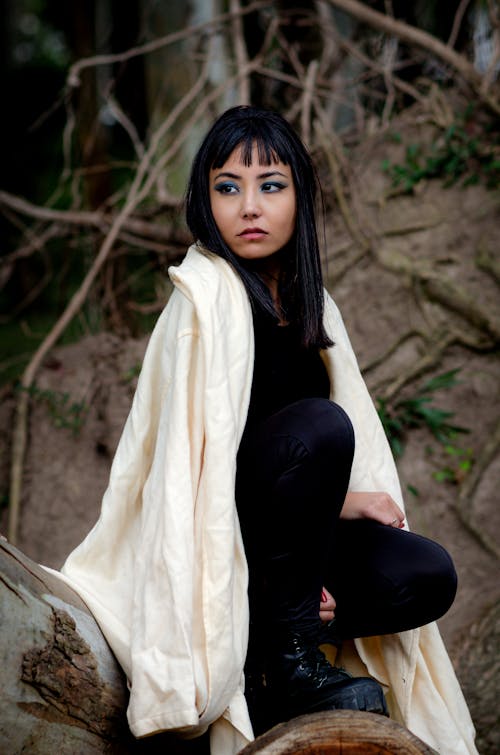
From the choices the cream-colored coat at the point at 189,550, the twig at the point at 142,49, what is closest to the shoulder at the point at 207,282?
the cream-colored coat at the point at 189,550

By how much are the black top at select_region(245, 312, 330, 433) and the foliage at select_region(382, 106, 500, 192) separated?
2.75m

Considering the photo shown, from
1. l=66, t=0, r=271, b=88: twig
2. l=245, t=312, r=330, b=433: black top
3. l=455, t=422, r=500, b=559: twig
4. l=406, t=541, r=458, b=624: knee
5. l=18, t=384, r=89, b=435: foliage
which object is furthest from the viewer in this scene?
l=66, t=0, r=271, b=88: twig

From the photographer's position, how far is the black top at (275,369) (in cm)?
206

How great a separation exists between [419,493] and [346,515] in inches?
70.2

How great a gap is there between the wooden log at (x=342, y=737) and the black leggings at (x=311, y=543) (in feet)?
0.82

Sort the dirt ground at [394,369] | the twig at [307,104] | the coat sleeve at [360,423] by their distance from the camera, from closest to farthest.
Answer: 1. the coat sleeve at [360,423]
2. the dirt ground at [394,369]
3. the twig at [307,104]

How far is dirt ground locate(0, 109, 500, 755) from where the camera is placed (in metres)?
3.78

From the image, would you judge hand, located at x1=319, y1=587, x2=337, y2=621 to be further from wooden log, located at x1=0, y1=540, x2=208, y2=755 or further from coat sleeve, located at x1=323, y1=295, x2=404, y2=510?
wooden log, located at x1=0, y1=540, x2=208, y2=755

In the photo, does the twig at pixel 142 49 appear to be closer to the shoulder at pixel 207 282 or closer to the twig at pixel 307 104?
the twig at pixel 307 104

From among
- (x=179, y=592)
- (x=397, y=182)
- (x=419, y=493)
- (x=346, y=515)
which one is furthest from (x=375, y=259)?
(x=179, y=592)

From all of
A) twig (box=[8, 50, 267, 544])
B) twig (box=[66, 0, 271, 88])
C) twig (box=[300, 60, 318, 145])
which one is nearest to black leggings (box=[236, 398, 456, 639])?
twig (box=[8, 50, 267, 544])

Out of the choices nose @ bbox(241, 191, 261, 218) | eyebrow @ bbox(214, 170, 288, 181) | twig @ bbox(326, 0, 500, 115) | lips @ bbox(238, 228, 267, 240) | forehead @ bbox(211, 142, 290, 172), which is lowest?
lips @ bbox(238, 228, 267, 240)

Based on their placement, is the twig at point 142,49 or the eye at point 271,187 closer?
the eye at point 271,187

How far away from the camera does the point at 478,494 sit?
3.76 meters
